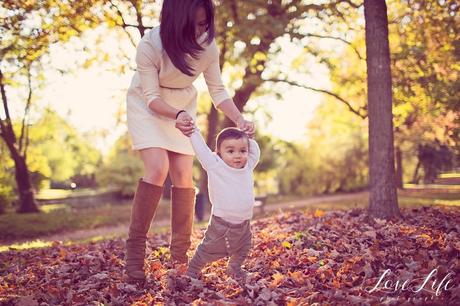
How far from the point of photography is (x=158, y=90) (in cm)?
360

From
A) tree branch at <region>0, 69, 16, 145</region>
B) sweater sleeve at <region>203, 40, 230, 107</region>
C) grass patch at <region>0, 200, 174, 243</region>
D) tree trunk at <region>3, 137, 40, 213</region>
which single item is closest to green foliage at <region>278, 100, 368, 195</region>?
grass patch at <region>0, 200, 174, 243</region>

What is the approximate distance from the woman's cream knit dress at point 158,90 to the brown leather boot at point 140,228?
0.37 meters

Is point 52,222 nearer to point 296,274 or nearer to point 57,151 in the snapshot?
point 296,274

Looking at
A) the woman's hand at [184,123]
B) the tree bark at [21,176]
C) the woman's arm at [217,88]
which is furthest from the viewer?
the tree bark at [21,176]

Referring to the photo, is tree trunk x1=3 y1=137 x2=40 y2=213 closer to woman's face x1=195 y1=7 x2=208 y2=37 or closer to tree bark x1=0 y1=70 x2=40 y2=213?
tree bark x1=0 y1=70 x2=40 y2=213

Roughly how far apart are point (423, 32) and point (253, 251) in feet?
22.2

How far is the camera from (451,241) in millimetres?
4105

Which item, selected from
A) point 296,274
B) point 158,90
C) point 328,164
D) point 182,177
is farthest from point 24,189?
A: point 328,164

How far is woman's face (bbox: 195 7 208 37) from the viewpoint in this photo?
3.42 meters

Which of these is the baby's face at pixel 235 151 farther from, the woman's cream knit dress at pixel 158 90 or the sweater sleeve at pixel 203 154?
the woman's cream knit dress at pixel 158 90

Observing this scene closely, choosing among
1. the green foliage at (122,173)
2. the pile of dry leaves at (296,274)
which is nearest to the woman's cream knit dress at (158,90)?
the pile of dry leaves at (296,274)

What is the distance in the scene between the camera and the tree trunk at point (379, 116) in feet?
19.6

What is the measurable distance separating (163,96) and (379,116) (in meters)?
3.47

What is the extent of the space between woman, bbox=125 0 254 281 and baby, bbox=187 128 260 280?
21cm
